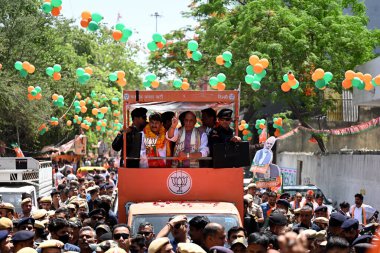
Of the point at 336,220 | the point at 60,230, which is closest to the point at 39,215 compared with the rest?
the point at 60,230

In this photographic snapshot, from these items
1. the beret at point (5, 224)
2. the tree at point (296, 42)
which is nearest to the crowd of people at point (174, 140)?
the beret at point (5, 224)

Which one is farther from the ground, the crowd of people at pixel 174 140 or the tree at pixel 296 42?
the tree at pixel 296 42

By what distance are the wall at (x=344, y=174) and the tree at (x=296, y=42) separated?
2228mm

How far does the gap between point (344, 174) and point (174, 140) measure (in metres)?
17.9

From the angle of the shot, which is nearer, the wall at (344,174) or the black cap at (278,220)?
the black cap at (278,220)

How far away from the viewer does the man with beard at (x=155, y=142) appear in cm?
1249

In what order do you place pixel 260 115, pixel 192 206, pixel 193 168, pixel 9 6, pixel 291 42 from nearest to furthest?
pixel 192 206 → pixel 193 168 → pixel 291 42 → pixel 9 6 → pixel 260 115

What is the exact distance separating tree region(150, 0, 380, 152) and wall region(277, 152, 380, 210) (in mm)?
2228

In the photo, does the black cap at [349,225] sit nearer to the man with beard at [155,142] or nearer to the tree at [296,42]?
the man with beard at [155,142]

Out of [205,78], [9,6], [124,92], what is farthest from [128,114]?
[205,78]

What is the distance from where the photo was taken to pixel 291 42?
30.1m

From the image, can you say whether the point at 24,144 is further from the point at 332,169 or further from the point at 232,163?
the point at 232,163

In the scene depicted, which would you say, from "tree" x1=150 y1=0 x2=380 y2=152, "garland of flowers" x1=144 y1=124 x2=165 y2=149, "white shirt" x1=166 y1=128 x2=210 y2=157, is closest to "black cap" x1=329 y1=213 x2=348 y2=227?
"white shirt" x1=166 y1=128 x2=210 y2=157

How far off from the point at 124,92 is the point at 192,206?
1936 millimetres
